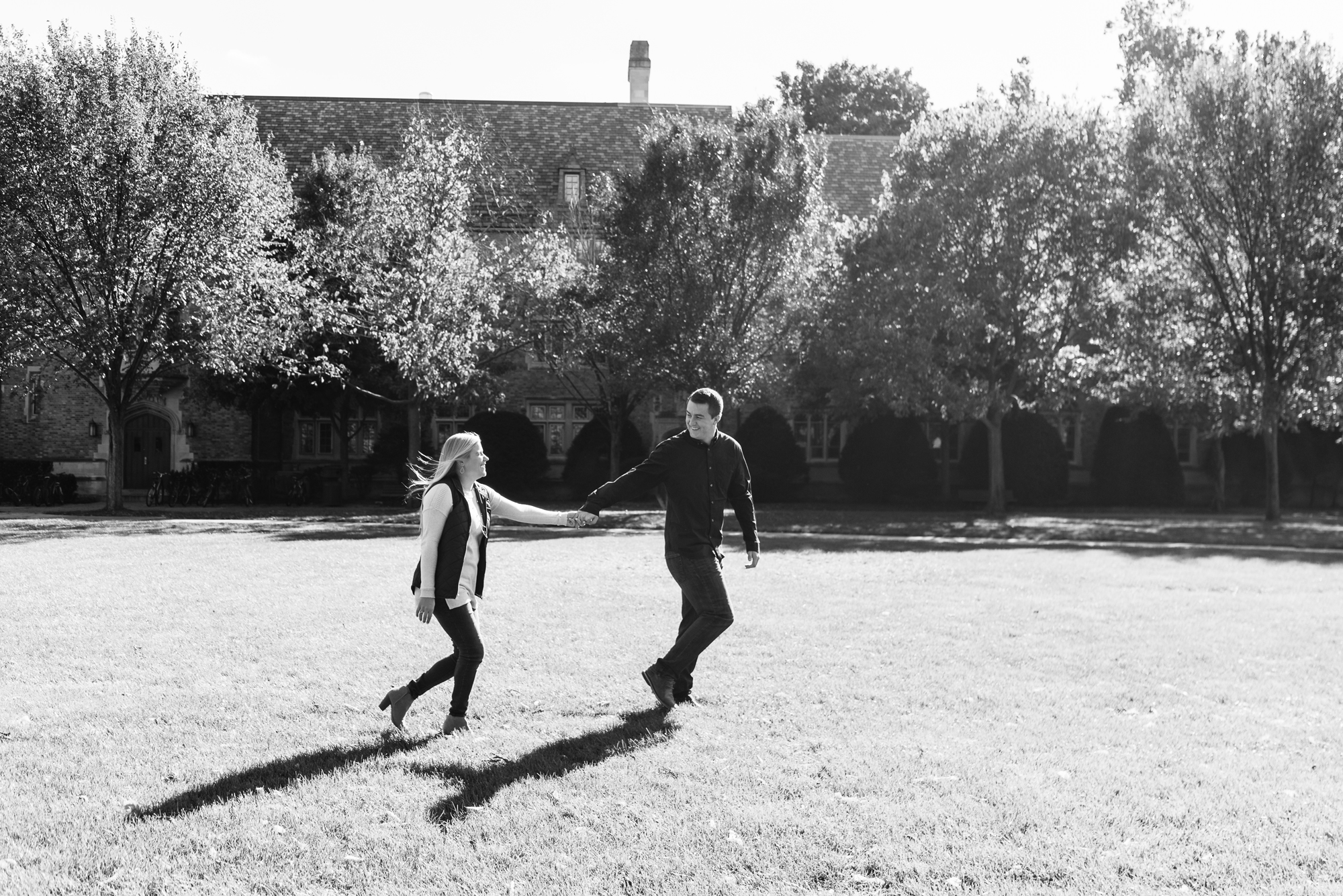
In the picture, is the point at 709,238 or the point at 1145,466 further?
the point at 1145,466

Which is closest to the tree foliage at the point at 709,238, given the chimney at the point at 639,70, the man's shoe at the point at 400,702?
the chimney at the point at 639,70

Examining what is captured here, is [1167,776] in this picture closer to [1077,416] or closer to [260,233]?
[260,233]

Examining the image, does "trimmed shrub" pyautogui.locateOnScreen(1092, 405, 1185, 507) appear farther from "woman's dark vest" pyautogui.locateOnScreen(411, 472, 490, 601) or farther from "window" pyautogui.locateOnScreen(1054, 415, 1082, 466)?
"woman's dark vest" pyautogui.locateOnScreen(411, 472, 490, 601)

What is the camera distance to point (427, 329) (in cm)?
2872

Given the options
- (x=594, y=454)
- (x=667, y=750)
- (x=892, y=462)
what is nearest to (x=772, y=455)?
(x=892, y=462)

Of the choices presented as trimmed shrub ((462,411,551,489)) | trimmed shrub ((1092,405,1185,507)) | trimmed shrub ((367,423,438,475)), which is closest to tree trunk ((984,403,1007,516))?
trimmed shrub ((1092,405,1185,507))

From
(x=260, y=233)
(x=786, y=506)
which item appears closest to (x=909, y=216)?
(x=786, y=506)

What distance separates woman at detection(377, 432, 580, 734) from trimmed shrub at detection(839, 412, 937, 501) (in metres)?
30.3

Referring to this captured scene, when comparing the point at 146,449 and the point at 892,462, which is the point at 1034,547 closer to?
the point at 892,462

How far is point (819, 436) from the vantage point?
131 feet

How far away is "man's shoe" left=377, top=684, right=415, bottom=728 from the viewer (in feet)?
22.1

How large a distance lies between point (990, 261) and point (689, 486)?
77.6 ft

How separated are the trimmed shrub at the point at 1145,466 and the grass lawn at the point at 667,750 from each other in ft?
80.7

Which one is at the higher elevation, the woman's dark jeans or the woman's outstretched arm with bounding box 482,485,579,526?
the woman's outstretched arm with bounding box 482,485,579,526
